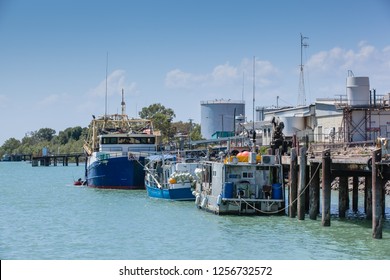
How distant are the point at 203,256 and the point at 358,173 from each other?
15.2 meters

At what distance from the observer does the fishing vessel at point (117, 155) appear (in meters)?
73.2

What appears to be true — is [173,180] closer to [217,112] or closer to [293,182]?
[293,182]

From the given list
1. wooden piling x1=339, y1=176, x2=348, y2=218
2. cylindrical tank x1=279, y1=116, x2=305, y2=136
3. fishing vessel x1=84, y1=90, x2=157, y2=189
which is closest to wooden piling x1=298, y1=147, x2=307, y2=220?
wooden piling x1=339, y1=176, x2=348, y2=218

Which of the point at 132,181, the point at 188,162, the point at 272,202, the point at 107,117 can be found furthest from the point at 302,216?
the point at 107,117

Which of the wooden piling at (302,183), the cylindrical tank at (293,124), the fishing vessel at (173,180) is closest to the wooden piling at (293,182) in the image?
the wooden piling at (302,183)

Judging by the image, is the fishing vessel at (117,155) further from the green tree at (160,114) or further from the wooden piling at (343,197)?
the green tree at (160,114)

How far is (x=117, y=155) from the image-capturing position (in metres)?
75.0

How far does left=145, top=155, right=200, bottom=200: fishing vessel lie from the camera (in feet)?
184

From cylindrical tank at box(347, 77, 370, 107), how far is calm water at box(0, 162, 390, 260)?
32.6 ft

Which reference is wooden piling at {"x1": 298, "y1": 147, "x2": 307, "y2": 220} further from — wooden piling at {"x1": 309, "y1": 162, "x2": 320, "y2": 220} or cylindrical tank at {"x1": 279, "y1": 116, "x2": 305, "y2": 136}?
cylindrical tank at {"x1": 279, "y1": 116, "x2": 305, "y2": 136}

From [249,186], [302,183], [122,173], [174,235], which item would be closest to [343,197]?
[302,183]

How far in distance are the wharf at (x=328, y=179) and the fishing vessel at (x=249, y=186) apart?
0.95 meters

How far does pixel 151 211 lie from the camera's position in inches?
2014

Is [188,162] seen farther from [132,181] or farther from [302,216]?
[302,216]
